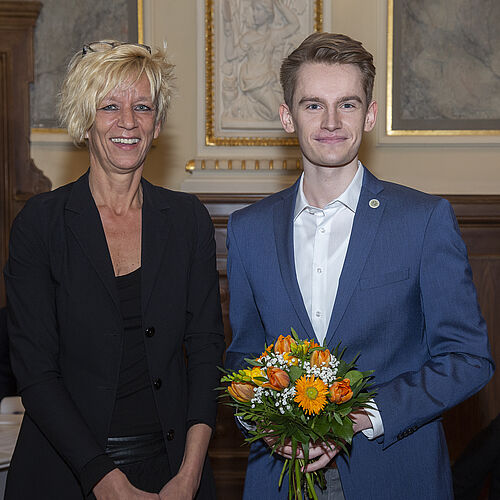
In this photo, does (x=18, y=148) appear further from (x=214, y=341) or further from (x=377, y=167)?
(x=214, y=341)

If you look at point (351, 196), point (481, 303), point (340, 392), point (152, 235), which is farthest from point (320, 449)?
point (481, 303)

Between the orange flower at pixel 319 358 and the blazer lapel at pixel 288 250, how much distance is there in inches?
9.8

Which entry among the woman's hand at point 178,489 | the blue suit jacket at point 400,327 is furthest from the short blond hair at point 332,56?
the woman's hand at point 178,489

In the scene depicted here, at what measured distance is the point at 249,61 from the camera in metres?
4.91

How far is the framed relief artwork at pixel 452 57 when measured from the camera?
16.5ft

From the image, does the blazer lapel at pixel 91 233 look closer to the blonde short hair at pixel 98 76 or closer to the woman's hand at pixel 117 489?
the blonde short hair at pixel 98 76

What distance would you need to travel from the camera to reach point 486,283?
405cm

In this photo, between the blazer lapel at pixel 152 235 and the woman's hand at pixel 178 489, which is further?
the blazer lapel at pixel 152 235

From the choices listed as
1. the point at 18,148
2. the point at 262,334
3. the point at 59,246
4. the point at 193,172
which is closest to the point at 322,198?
the point at 262,334

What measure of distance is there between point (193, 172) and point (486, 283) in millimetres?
2090

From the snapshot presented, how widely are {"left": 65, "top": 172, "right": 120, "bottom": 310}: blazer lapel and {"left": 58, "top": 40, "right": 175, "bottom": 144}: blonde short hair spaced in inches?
8.1

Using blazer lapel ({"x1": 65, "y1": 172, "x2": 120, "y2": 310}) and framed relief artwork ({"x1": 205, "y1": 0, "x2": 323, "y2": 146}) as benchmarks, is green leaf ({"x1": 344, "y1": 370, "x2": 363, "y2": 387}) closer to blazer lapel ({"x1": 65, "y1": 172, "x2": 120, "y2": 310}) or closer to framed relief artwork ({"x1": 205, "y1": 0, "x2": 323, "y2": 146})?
blazer lapel ({"x1": 65, "y1": 172, "x2": 120, "y2": 310})

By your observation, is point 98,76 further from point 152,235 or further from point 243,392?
point 243,392

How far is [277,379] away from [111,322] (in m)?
0.62
